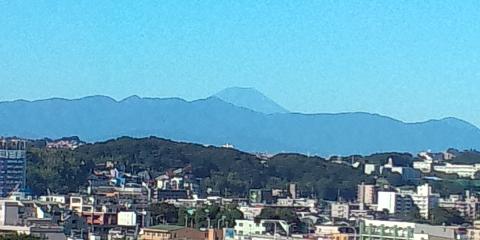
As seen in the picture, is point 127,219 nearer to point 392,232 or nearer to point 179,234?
point 179,234

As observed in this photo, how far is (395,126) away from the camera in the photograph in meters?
179

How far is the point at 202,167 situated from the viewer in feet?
205

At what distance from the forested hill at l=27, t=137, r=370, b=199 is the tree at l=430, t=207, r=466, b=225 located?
583 inches

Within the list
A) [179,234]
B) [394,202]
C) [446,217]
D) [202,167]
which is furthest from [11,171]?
[179,234]

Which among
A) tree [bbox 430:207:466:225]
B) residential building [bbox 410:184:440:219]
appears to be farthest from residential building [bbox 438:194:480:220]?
tree [bbox 430:207:466:225]

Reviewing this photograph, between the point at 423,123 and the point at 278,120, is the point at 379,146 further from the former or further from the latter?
the point at 278,120

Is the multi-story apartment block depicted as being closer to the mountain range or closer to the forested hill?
the forested hill

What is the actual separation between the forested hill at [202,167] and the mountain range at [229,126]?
269 ft

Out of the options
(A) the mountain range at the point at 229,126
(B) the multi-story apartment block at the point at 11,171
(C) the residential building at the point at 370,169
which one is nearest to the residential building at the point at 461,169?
(C) the residential building at the point at 370,169

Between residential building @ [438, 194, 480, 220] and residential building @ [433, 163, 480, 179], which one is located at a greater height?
residential building @ [433, 163, 480, 179]

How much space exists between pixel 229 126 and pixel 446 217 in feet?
464

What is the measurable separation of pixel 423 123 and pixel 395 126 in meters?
3.58

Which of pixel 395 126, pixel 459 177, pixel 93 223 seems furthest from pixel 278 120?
pixel 93 223

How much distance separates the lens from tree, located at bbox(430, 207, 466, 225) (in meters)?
38.7
